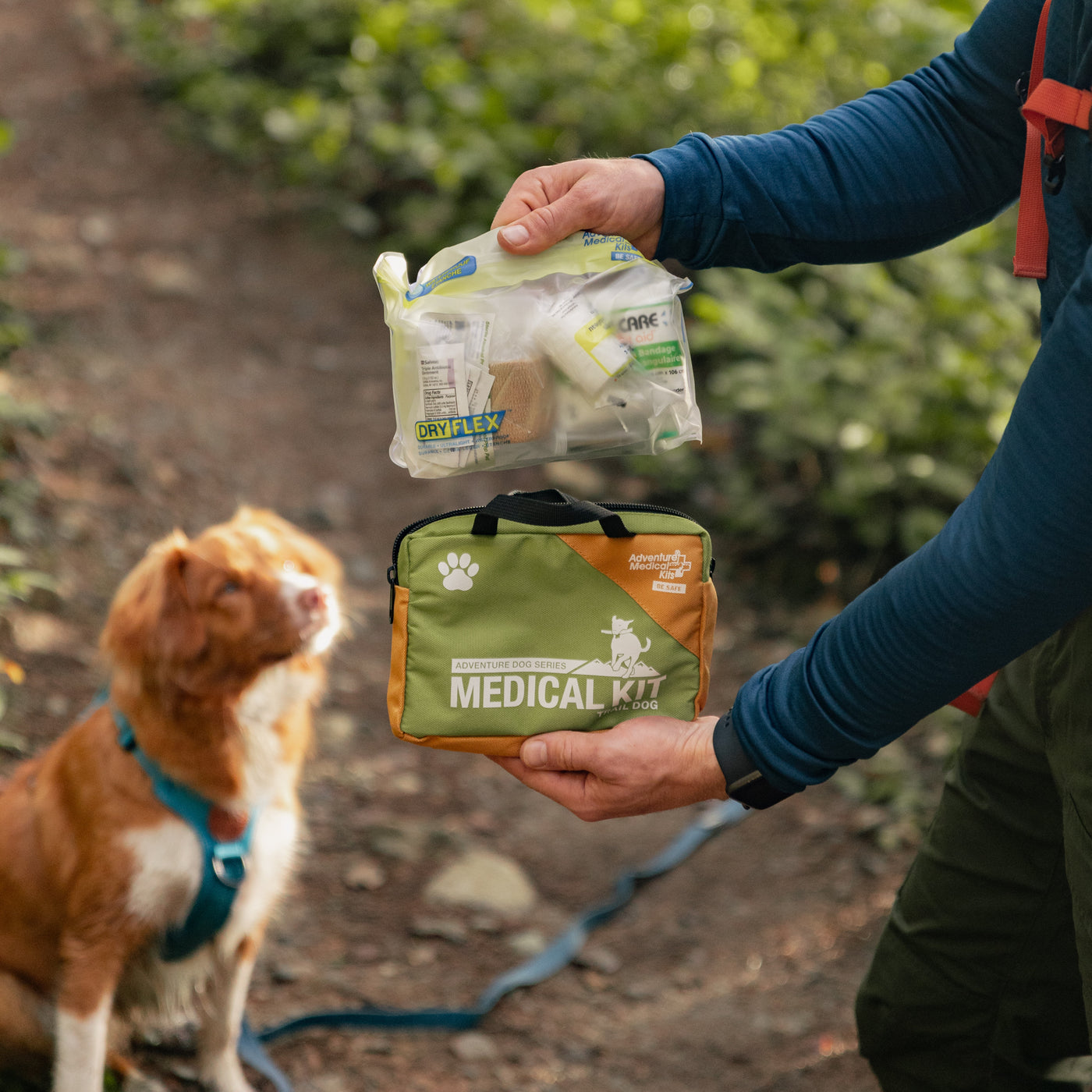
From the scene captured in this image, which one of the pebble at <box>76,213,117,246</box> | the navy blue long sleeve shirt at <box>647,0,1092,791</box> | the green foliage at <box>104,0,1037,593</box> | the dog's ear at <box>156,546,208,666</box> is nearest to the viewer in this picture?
the navy blue long sleeve shirt at <box>647,0,1092,791</box>

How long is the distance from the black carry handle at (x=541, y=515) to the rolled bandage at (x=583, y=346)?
20 cm

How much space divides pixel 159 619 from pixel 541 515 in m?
1.03

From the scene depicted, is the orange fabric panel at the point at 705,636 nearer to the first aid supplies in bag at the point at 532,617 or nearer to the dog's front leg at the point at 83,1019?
the first aid supplies in bag at the point at 532,617

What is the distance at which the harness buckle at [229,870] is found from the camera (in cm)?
238

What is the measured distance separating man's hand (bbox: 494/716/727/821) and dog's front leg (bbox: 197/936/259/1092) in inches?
49.8

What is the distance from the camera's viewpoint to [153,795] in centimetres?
234

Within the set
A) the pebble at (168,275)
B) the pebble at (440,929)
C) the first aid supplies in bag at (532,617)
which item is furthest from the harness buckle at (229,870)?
the pebble at (168,275)

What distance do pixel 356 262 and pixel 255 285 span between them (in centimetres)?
70

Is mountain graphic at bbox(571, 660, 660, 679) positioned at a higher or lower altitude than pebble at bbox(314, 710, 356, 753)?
higher

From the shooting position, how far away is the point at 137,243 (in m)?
6.95

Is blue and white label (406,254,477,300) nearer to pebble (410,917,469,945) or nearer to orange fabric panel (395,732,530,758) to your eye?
orange fabric panel (395,732,530,758)

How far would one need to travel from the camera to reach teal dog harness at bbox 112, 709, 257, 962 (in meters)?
2.35

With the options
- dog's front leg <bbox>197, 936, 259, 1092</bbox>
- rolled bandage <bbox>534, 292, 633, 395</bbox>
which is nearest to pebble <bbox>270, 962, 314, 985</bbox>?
dog's front leg <bbox>197, 936, 259, 1092</bbox>

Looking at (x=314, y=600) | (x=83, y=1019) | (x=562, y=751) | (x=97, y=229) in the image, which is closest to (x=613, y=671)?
(x=562, y=751)
